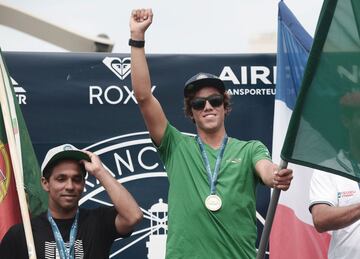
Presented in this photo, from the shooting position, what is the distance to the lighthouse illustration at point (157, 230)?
6.10m

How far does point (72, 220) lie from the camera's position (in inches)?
182

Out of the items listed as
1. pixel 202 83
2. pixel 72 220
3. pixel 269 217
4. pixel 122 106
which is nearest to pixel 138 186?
pixel 122 106

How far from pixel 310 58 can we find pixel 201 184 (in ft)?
2.96

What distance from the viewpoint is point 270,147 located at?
630 cm

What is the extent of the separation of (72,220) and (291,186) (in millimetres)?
1921

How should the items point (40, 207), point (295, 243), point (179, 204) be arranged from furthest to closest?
point (295, 243) < point (40, 207) < point (179, 204)

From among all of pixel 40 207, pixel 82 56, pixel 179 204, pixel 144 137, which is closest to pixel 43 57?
pixel 82 56

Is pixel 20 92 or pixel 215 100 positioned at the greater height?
pixel 20 92

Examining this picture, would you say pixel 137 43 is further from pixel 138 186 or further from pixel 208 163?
pixel 138 186

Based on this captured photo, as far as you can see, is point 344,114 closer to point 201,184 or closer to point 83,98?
point 201,184

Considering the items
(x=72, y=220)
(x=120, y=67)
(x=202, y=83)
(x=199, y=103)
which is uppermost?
(x=120, y=67)

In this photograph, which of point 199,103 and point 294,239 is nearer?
point 199,103

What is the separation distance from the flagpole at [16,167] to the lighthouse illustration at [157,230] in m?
1.56

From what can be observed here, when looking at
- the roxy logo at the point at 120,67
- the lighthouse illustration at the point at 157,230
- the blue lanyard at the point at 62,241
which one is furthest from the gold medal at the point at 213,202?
the roxy logo at the point at 120,67
